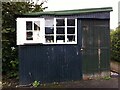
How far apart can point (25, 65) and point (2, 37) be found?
2.22 metres

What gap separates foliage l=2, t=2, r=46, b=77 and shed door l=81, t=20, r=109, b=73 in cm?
325

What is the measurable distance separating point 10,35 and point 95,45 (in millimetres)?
Answer: 4185

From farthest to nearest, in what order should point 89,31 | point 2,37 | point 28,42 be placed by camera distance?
point 2,37
point 89,31
point 28,42

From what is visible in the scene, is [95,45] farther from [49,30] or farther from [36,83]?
[36,83]


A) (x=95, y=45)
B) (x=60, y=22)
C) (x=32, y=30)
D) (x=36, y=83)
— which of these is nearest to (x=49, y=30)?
(x=60, y=22)

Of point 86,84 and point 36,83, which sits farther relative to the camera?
point 36,83

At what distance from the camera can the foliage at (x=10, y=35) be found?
433 inches

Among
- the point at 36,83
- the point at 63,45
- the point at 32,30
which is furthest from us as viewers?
the point at 63,45

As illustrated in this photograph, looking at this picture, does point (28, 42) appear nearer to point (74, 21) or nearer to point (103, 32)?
point (74, 21)

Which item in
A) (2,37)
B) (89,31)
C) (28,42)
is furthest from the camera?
(2,37)

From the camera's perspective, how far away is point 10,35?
446 inches

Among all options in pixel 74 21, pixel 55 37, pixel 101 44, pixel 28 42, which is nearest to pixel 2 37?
pixel 28 42

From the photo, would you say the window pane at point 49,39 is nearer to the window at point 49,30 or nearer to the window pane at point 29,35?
the window at point 49,30

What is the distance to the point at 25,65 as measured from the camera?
31.0 feet
